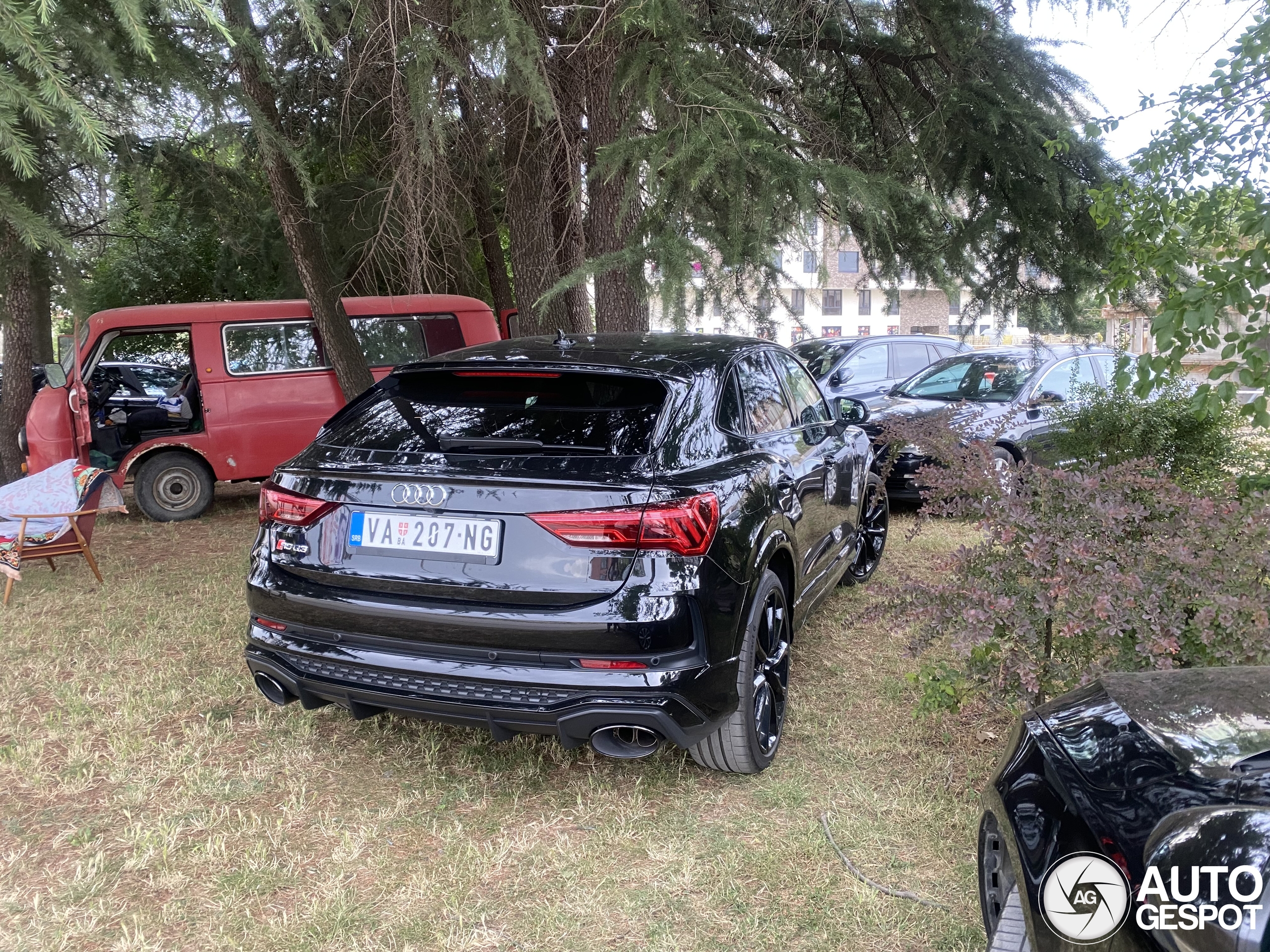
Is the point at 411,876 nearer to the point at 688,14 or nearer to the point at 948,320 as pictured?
the point at 688,14

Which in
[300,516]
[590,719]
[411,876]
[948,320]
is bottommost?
[411,876]

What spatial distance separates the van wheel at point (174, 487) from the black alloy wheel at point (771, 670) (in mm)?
7490

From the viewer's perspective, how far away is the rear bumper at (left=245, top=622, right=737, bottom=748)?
9.34 feet

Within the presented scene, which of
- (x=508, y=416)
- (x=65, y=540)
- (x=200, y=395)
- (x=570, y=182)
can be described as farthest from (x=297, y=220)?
(x=508, y=416)

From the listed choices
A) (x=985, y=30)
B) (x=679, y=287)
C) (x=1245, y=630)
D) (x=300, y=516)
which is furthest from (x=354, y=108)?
(x=1245, y=630)

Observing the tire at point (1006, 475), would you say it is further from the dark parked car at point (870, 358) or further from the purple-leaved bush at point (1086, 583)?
the dark parked car at point (870, 358)

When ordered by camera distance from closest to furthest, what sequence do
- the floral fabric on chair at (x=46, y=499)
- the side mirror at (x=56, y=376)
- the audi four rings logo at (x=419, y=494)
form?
the audi four rings logo at (x=419, y=494)
the floral fabric on chair at (x=46, y=499)
the side mirror at (x=56, y=376)

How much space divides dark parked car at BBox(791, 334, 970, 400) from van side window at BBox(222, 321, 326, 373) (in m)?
5.59

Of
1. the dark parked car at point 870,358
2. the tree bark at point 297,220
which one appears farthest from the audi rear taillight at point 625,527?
the dark parked car at point 870,358

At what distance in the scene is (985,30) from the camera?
6434 millimetres

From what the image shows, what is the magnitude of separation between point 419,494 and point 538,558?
465mm

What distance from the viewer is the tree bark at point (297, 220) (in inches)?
206

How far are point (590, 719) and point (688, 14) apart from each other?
4.07 m

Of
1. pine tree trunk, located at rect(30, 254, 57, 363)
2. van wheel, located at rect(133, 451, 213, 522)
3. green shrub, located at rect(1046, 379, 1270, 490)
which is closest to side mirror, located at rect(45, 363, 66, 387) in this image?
pine tree trunk, located at rect(30, 254, 57, 363)
